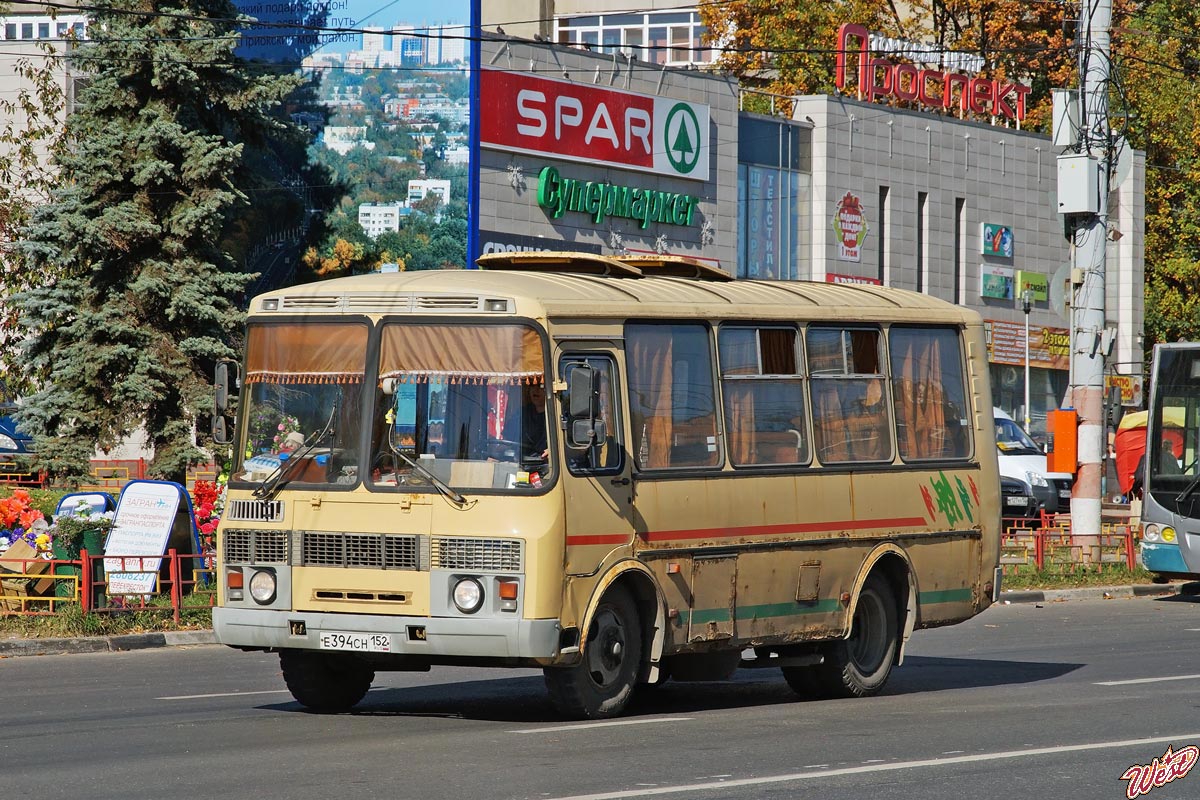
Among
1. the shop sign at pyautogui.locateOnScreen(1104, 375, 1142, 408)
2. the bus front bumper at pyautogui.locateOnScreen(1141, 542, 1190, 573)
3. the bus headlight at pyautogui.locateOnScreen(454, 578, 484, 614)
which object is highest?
the shop sign at pyautogui.locateOnScreen(1104, 375, 1142, 408)

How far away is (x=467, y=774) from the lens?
932 centimetres

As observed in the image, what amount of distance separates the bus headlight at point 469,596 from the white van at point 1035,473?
25761 mm

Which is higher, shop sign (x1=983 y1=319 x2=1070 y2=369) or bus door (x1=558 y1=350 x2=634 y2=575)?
shop sign (x1=983 y1=319 x2=1070 y2=369)

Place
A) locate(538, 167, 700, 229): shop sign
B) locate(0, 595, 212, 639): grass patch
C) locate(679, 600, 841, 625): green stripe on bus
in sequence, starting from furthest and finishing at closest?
locate(538, 167, 700, 229): shop sign < locate(0, 595, 212, 639): grass patch < locate(679, 600, 841, 625): green stripe on bus

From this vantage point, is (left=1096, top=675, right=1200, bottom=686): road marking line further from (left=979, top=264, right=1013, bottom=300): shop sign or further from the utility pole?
(left=979, top=264, right=1013, bottom=300): shop sign

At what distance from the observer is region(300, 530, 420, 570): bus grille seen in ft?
36.7

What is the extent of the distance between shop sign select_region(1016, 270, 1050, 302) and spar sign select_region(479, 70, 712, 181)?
1523cm

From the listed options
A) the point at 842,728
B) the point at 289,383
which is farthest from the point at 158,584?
the point at 842,728

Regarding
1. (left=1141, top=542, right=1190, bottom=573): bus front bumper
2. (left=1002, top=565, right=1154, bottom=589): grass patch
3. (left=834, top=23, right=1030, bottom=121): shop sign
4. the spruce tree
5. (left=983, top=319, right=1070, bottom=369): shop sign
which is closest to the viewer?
(left=1141, top=542, right=1190, bottom=573): bus front bumper

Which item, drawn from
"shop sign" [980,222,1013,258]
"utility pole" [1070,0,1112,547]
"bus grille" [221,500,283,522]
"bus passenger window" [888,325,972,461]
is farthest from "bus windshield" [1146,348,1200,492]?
"shop sign" [980,222,1013,258]

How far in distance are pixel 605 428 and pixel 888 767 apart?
287 cm

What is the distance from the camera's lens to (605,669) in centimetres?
1167

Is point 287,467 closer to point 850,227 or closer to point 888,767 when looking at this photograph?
point 888,767

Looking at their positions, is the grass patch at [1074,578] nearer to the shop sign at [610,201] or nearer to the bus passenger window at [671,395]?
the bus passenger window at [671,395]
